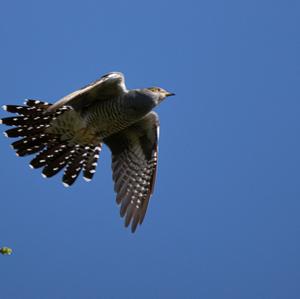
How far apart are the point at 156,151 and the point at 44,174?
4.84ft

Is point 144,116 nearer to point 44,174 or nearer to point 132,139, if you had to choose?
point 132,139

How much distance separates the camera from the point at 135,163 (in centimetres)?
739

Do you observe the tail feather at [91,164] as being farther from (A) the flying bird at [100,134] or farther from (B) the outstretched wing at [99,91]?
(B) the outstretched wing at [99,91]

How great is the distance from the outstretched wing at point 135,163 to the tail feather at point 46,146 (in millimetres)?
354

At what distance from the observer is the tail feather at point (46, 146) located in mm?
6426

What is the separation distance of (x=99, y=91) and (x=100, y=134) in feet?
1.83

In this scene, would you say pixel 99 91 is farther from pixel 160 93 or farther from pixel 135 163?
pixel 135 163

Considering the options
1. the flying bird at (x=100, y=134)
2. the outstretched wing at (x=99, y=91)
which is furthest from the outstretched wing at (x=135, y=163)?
the outstretched wing at (x=99, y=91)

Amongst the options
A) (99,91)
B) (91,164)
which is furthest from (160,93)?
(91,164)

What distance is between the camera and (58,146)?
6867 mm

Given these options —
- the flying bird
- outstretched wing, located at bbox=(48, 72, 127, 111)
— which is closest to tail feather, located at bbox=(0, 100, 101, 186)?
the flying bird

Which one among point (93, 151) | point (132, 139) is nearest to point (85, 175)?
point (93, 151)

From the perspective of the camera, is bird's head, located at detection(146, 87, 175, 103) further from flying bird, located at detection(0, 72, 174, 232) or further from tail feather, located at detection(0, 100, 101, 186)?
tail feather, located at detection(0, 100, 101, 186)

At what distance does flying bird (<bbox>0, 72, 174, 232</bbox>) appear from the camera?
6449mm
